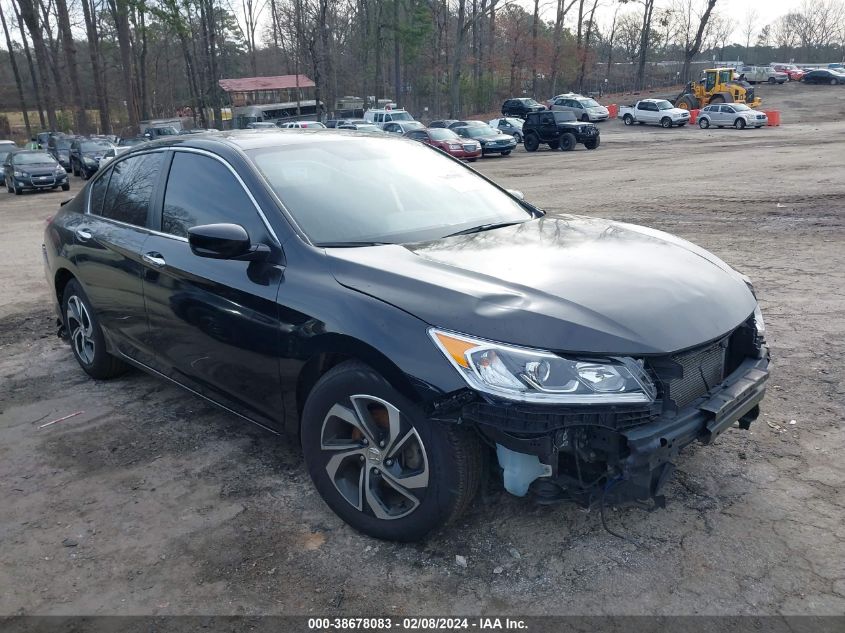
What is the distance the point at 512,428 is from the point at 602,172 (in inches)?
723

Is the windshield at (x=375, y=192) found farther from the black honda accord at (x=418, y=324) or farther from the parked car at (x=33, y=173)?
the parked car at (x=33, y=173)

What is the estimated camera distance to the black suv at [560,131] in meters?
29.9

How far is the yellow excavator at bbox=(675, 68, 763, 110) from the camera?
4206cm

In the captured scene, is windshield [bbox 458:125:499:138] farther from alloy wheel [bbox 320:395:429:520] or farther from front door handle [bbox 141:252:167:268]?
alloy wheel [bbox 320:395:429:520]

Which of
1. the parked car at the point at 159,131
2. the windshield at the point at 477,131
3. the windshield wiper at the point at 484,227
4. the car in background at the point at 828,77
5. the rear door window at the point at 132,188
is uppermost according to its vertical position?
the car in background at the point at 828,77

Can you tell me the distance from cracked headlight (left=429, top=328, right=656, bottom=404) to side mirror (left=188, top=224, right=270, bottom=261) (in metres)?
1.19

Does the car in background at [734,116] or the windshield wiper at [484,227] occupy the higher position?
the windshield wiper at [484,227]

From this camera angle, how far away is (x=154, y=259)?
3.91 m

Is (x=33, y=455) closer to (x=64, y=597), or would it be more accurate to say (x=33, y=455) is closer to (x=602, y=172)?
(x=64, y=597)

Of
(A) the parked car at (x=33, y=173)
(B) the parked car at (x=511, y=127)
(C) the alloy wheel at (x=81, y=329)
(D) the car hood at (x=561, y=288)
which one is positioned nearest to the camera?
(D) the car hood at (x=561, y=288)

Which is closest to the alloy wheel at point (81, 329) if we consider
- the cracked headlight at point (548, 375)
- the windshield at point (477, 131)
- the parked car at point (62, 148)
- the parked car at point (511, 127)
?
the cracked headlight at point (548, 375)

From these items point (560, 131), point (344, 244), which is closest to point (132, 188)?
point (344, 244)

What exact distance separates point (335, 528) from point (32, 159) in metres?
25.4

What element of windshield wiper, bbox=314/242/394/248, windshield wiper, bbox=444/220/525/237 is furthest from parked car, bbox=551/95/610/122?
windshield wiper, bbox=314/242/394/248
